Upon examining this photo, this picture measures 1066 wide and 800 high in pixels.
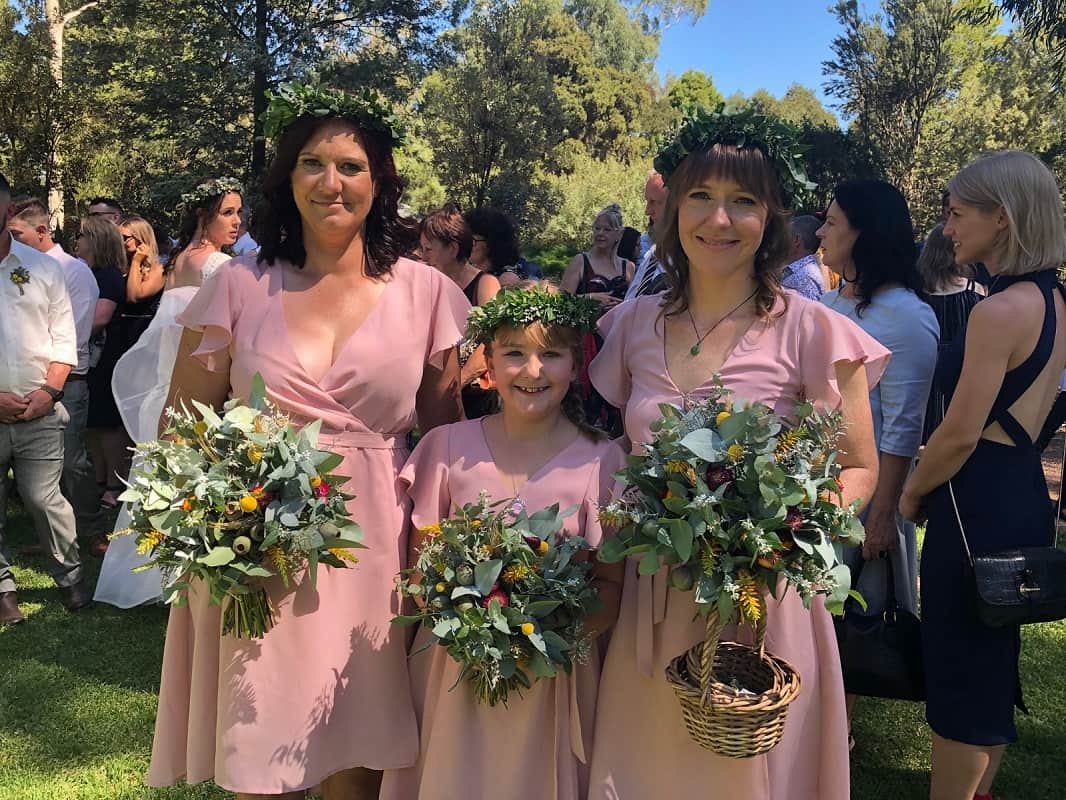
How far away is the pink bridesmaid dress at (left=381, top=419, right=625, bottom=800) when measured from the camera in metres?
2.49

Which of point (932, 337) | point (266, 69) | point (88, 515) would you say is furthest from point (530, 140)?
point (932, 337)

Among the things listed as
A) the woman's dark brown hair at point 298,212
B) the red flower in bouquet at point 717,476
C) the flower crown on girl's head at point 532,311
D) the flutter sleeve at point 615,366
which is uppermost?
the woman's dark brown hair at point 298,212

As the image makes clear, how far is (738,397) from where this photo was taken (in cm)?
236

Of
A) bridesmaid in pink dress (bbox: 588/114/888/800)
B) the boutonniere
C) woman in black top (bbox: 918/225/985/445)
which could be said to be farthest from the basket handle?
the boutonniere

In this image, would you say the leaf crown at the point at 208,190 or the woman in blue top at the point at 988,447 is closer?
the woman in blue top at the point at 988,447

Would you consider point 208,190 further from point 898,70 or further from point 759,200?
point 898,70

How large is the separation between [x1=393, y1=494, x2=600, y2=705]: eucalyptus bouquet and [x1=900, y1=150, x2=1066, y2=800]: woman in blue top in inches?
57.9

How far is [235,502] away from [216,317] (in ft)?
2.26

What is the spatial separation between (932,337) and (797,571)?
2.04 metres

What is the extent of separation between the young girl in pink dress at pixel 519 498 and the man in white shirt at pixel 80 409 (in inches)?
182

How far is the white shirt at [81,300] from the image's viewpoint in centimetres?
644

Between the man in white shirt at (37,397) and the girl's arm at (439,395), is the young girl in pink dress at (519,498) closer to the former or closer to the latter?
the girl's arm at (439,395)

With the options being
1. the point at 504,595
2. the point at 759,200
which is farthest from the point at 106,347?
the point at 759,200

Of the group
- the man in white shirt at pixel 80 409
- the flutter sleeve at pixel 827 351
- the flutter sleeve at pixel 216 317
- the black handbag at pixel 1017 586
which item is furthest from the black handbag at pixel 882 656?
the man in white shirt at pixel 80 409
